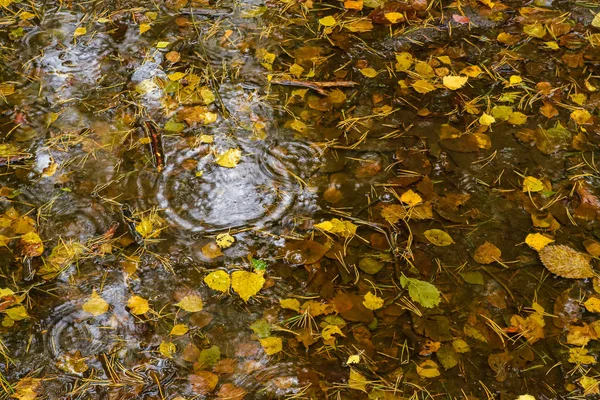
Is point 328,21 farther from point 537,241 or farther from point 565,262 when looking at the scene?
point 565,262

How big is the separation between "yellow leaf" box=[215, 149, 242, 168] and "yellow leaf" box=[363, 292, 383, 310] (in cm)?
106

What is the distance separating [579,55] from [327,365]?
8.93 feet

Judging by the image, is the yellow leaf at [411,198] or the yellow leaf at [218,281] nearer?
the yellow leaf at [218,281]

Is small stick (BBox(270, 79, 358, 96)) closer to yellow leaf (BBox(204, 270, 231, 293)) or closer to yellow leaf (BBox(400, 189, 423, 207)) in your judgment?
yellow leaf (BBox(400, 189, 423, 207))

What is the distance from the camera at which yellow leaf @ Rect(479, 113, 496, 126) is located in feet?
9.21

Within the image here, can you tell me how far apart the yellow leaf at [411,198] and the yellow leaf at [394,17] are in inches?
61.0

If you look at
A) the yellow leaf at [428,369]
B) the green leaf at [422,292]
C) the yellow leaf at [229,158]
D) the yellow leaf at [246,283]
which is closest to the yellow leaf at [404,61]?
the yellow leaf at [229,158]

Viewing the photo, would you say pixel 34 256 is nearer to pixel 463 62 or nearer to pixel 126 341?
pixel 126 341

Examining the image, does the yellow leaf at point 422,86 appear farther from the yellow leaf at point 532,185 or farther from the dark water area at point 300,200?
the yellow leaf at point 532,185

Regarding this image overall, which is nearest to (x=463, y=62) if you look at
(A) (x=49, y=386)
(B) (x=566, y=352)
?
(B) (x=566, y=352)

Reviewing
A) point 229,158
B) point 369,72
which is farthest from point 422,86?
point 229,158

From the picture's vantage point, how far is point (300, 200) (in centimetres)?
251

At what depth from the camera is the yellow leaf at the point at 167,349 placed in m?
2.02

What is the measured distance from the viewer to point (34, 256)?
2297 millimetres
